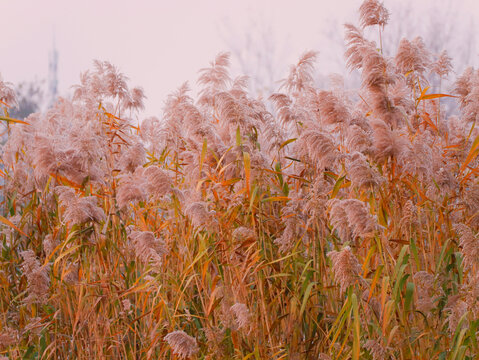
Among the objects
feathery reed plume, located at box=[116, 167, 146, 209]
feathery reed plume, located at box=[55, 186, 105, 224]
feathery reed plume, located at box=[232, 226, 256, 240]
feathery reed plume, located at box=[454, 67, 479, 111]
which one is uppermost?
feathery reed plume, located at box=[454, 67, 479, 111]

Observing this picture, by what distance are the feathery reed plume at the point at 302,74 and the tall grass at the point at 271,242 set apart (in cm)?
1

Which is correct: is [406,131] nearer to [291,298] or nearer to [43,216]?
[291,298]

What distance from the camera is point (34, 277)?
119 inches

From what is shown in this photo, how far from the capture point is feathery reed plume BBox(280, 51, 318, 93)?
3.52 meters

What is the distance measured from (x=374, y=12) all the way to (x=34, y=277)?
89.7 inches

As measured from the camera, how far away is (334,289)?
2.75m

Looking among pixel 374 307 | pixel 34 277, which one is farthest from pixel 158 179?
pixel 374 307

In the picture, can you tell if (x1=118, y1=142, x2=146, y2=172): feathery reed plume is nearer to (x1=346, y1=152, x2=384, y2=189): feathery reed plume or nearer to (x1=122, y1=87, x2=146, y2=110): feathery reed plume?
(x1=122, y1=87, x2=146, y2=110): feathery reed plume

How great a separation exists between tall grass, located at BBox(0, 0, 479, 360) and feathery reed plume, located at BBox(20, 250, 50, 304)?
11mm

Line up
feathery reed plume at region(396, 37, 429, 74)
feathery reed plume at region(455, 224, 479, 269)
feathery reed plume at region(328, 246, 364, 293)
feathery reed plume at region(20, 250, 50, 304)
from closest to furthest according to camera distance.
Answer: feathery reed plume at region(328, 246, 364, 293) → feathery reed plume at region(455, 224, 479, 269) → feathery reed plume at region(20, 250, 50, 304) → feathery reed plume at region(396, 37, 429, 74)

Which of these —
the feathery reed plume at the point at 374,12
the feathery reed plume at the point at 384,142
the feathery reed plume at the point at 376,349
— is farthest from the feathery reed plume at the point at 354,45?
the feathery reed plume at the point at 376,349

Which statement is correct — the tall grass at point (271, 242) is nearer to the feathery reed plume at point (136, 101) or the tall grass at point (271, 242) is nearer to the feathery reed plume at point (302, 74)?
the feathery reed plume at point (302, 74)

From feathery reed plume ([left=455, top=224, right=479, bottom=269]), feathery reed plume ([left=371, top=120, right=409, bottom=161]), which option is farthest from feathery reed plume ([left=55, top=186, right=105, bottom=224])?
feathery reed plume ([left=455, top=224, right=479, bottom=269])

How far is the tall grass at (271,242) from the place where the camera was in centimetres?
244
